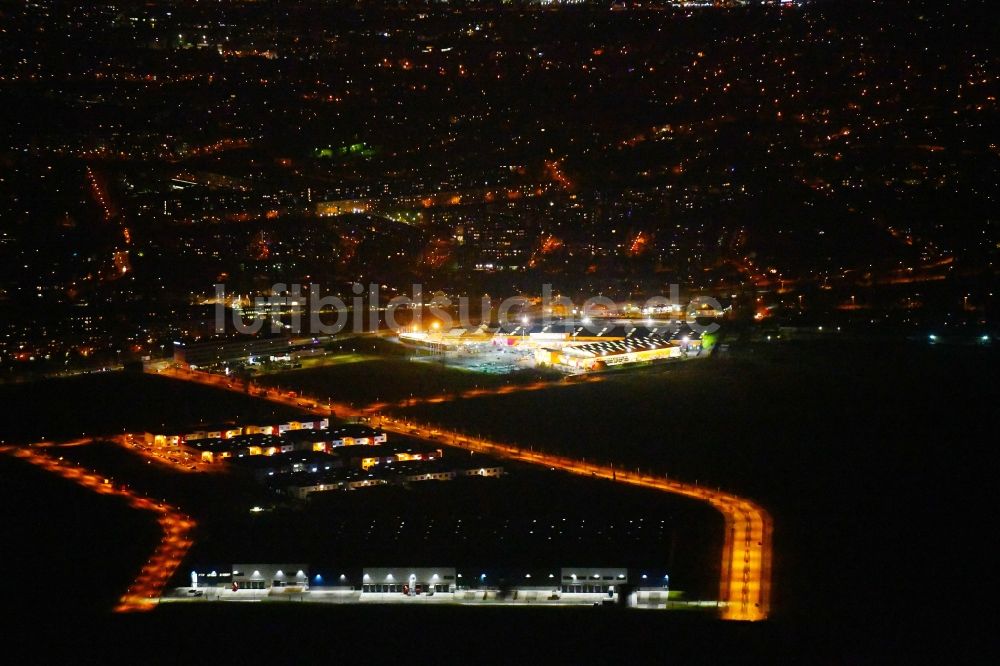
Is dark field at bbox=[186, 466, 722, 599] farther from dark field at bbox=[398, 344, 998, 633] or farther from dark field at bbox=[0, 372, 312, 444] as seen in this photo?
dark field at bbox=[0, 372, 312, 444]

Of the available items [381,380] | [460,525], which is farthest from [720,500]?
[381,380]

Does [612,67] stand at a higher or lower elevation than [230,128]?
higher

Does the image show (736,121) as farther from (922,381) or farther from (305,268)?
(922,381)

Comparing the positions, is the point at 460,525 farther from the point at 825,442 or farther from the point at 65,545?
the point at 825,442

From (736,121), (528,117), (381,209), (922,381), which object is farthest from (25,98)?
(922,381)

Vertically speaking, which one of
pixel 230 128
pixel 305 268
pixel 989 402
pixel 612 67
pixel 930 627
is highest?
pixel 612 67

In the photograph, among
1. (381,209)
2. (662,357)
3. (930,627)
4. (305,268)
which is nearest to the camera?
(930,627)
